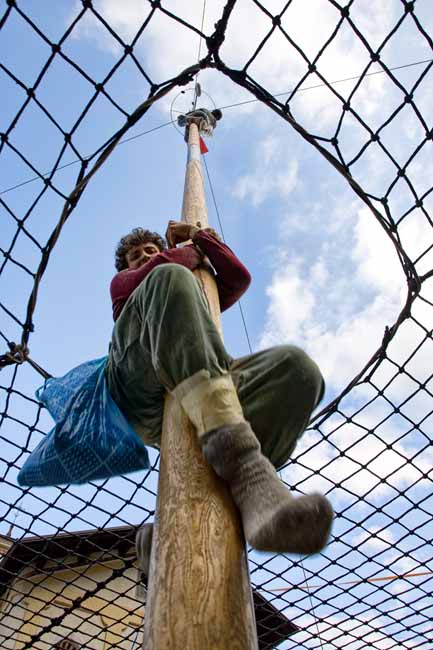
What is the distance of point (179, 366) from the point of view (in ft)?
2.91

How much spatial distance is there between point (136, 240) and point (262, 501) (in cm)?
103

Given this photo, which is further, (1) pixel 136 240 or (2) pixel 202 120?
(2) pixel 202 120

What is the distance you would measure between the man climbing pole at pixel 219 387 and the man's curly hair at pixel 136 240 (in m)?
0.29

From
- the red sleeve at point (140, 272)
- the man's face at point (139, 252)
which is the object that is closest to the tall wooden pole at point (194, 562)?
the red sleeve at point (140, 272)

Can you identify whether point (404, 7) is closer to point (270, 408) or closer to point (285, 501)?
point (270, 408)

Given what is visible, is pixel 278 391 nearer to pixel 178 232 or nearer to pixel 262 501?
pixel 262 501

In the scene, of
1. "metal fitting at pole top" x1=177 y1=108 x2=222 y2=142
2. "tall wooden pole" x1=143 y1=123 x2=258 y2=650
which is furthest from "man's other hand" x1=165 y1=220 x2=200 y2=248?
"metal fitting at pole top" x1=177 y1=108 x2=222 y2=142

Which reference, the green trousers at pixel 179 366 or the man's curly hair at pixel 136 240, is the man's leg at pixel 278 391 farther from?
the man's curly hair at pixel 136 240

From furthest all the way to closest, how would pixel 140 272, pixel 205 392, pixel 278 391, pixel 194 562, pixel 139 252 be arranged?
pixel 139 252, pixel 140 272, pixel 278 391, pixel 205 392, pixel 194 562

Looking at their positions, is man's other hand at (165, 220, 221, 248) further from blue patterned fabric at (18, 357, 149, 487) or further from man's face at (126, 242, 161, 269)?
blue patterned fabric at (18, 357, 149, 487)

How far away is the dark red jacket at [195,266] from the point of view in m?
1.25

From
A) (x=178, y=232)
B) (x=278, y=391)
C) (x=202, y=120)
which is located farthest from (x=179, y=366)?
(x=202, y=120)

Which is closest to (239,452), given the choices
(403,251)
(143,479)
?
(403,251)

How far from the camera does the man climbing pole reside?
676 mm
